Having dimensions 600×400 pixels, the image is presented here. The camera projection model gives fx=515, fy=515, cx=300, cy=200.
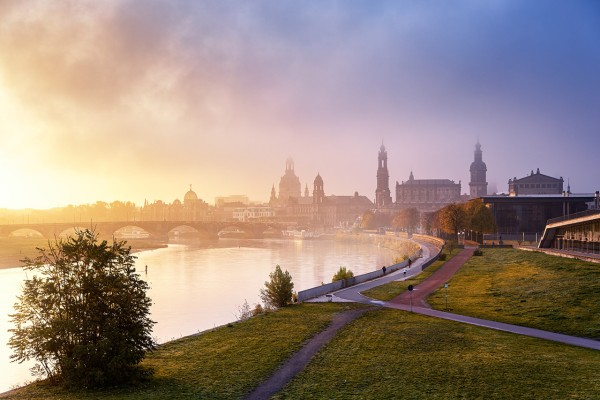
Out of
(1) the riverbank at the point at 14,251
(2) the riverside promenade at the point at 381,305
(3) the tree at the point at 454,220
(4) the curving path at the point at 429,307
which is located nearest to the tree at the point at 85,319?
(2) the riverside promenade at the point at 381,305

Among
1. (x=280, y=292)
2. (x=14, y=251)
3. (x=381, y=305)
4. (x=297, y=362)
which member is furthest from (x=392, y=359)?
(x=14, y=251)

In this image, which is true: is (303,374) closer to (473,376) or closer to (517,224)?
(473,376)

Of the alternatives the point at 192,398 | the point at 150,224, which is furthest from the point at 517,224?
the point at 150,224

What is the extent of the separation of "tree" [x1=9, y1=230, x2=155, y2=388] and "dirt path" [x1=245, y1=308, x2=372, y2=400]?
4.70 m

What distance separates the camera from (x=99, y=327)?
18281 millimetres

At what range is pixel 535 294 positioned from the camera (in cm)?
3425

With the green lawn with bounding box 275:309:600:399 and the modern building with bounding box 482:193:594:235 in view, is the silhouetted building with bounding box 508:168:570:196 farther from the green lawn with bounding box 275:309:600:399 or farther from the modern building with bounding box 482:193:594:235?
the green lawn with bounding box 275:309:600:399

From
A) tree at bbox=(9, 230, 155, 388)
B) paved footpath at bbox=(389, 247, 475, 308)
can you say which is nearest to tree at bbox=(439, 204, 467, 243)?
paved footpath at bbox=(389, 247, 475, 308)

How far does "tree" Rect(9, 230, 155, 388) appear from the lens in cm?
1764

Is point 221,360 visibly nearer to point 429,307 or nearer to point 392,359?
point 392,359

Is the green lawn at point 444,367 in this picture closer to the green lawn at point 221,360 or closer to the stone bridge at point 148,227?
the green lawn at point 221,360

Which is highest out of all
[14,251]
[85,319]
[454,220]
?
[454,220]

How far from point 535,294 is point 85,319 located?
2831 cm

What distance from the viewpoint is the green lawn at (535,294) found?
28.2 meters
